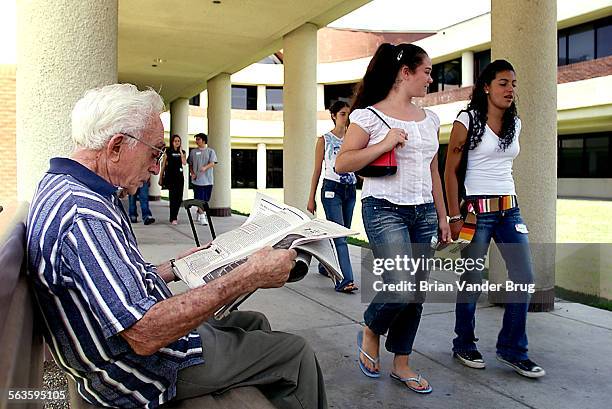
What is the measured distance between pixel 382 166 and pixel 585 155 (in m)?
31.2

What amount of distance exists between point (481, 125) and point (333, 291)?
9.46ft

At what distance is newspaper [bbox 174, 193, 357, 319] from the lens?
Answer: 186 centimetres

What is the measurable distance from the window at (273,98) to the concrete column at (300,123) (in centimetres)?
3139

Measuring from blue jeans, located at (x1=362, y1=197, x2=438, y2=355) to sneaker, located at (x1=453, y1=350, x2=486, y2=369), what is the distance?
0.62 metres

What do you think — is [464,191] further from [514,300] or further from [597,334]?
[597,334]

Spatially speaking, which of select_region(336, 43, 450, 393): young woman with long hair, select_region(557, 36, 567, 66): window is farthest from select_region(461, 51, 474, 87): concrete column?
select_region(336, 43, 450, 393): young woman with long hair

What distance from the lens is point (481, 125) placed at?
Result: 391 centimetres

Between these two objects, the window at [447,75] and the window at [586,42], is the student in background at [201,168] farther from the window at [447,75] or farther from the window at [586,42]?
the window at [447,75]

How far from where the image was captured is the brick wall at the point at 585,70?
26375mm

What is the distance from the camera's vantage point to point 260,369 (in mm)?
1998

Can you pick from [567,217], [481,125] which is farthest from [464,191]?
[567,217]

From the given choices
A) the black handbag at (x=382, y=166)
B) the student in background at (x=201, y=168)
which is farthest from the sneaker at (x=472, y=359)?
the student in background at (x=201, y=168)

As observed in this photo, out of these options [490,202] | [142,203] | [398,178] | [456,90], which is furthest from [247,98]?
[398,178]

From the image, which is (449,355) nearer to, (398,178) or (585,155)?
(398,178)
